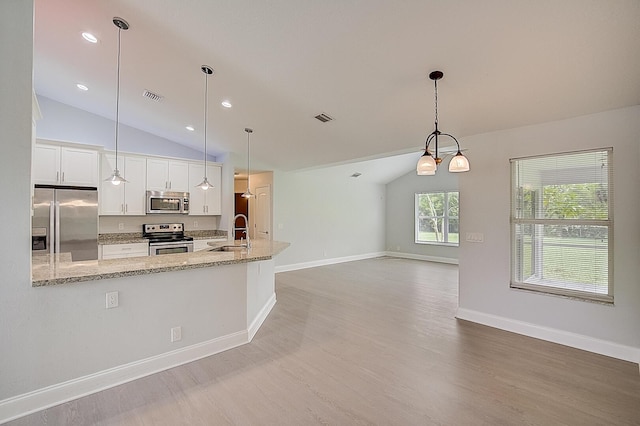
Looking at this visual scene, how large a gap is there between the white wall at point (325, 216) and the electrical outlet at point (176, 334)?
4.31 metres

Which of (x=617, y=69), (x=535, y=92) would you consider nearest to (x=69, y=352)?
(x=535, y=92)

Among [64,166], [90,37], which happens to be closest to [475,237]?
[90,37]

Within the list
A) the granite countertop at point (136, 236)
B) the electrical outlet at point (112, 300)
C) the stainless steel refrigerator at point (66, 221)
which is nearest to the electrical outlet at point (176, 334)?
the electrical outlet at point (112, 300)

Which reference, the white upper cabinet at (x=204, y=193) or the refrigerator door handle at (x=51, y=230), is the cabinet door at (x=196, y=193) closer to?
the white upper cabinet at (x=204, y=193)

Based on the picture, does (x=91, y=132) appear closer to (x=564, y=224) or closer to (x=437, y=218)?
(x=564, y=224)

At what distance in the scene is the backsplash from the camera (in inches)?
216

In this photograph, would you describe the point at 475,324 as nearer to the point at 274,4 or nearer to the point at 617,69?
the point at 617,69

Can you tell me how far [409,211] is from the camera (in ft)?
30.8

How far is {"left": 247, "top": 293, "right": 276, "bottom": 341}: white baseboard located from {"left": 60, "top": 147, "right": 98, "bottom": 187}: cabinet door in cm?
356

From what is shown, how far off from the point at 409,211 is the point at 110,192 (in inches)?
308

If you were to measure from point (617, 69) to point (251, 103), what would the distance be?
3.72 m

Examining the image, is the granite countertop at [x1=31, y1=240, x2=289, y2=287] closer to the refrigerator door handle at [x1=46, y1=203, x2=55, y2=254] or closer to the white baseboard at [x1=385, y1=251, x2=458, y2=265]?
the refrigerator door handle at [x1=46, y1=203, x2=55, y2=254]

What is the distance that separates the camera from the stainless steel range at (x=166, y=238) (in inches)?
213

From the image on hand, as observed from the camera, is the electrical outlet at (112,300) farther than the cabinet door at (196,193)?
No
